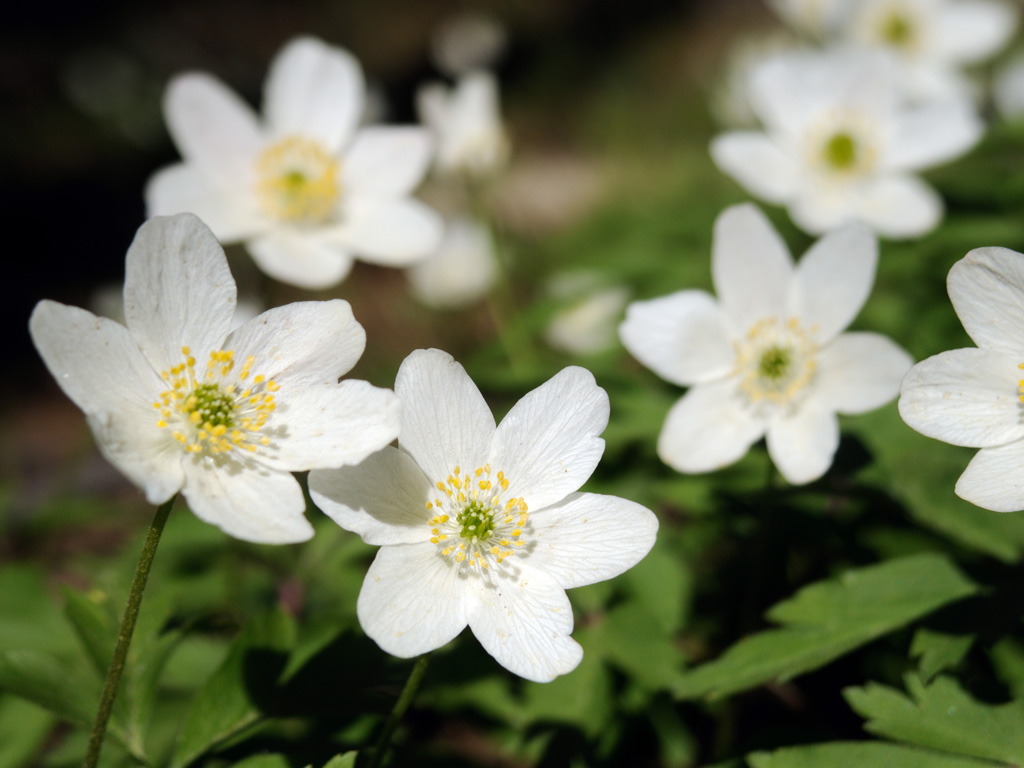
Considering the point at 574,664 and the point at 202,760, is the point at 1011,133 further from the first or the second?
the point at 202,760

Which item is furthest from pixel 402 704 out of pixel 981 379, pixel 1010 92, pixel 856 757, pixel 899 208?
pixel 1010 92

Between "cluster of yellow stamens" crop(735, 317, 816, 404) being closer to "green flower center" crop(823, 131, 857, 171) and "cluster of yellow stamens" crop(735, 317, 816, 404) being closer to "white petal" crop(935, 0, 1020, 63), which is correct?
"green flower center" crop(823, 131, 857, 171)

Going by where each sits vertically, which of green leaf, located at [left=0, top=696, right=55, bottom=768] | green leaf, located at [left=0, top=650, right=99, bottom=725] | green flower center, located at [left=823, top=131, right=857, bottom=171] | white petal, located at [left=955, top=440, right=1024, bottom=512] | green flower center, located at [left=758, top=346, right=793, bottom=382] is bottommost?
green leaf, located at [left=0, top=696, right=55, bottom=768]

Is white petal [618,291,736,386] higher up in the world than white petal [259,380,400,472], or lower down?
lower down

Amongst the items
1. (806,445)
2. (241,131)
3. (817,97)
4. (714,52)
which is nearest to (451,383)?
(806,445)

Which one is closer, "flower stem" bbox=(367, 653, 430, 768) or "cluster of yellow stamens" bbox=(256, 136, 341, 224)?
"flower stem" bbox=(367, 653, 430, 768)

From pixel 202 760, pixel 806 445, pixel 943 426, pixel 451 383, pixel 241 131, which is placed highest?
pixel 241 131

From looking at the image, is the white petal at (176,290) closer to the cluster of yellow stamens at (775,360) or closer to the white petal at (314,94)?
the cluster of yellow stamens at (775,360)

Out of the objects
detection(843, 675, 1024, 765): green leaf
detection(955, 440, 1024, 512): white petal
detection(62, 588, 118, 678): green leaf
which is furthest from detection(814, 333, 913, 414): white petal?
detection(62, 588, 118, 678): green leaf

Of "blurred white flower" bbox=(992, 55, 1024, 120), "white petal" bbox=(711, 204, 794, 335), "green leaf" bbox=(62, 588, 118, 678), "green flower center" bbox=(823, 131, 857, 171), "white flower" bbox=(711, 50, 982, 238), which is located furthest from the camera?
"blurred white flower" bbox=(992, 55, 1024, 120)
